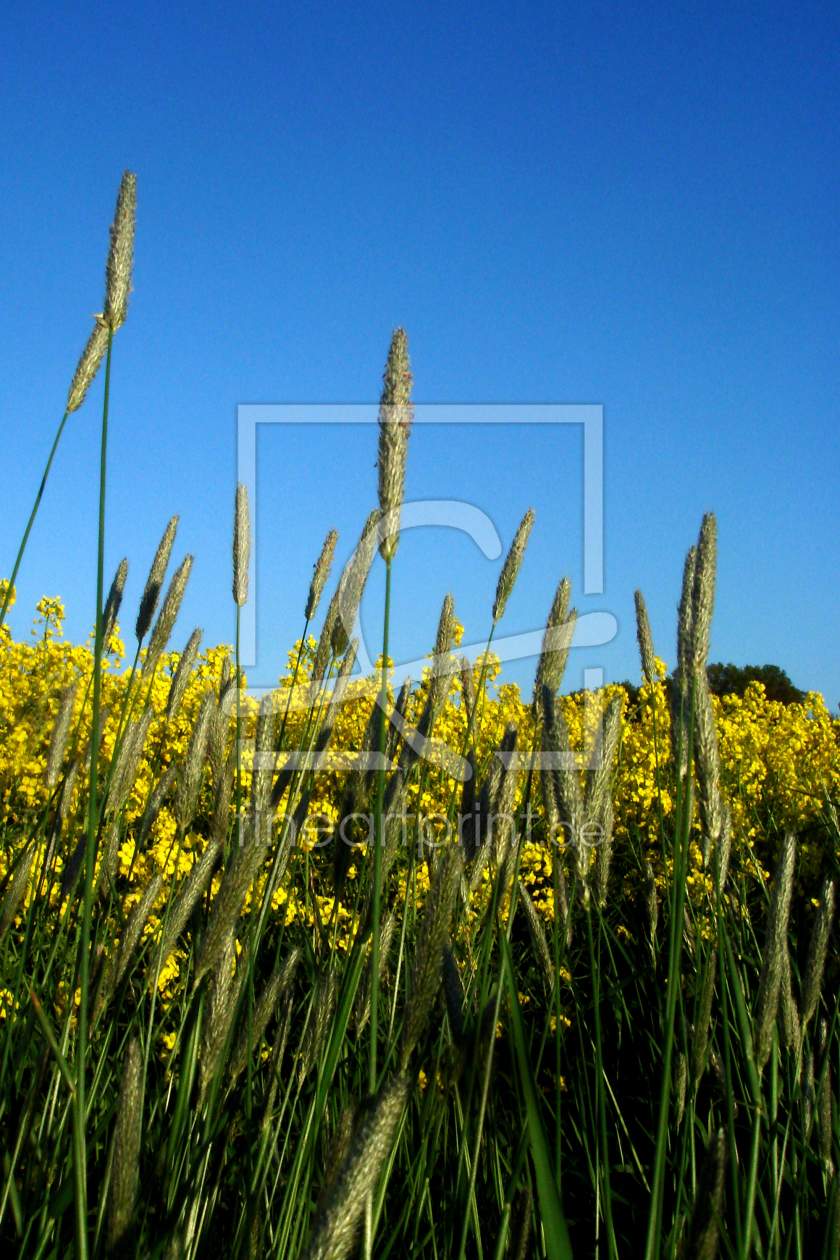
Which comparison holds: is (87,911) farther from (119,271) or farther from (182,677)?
(182,677)

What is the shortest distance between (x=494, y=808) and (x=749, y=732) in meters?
5.58

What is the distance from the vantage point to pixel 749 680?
23609 millimetres

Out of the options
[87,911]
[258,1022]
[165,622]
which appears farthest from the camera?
[165,622]

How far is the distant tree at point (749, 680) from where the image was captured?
23.8 m

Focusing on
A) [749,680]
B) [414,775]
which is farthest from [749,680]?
[414,775]

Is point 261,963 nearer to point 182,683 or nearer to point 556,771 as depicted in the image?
point 182,683

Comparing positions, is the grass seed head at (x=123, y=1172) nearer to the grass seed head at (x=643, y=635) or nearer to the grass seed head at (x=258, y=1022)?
the grass seed head at (x=258, y=1022)

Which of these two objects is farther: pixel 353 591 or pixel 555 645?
pixel 353 591

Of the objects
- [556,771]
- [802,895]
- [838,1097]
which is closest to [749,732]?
[802,895]

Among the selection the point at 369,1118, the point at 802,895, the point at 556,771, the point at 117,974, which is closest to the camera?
the point at 369,1118

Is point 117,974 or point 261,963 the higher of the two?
point 117,974

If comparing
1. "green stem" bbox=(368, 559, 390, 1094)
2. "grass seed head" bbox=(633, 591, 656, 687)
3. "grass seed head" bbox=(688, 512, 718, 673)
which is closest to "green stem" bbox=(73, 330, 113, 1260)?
"green stem" bbox=(368, 559, 390, 1094)

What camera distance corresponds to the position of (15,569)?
5.14ft

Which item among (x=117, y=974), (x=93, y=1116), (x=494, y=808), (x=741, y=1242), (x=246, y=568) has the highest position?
(x=246, y=568)
